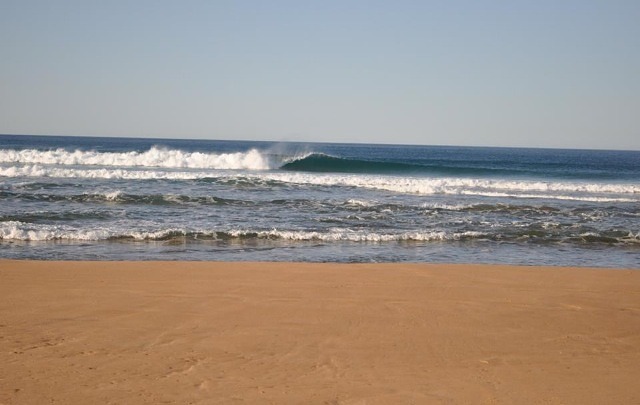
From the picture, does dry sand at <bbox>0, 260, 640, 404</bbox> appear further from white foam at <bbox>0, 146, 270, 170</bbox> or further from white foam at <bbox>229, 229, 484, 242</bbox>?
white foam at <bbox>0, 146, 270, 170</bbox>

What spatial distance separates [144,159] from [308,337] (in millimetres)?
32899

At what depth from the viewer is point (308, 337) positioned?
5.95 m

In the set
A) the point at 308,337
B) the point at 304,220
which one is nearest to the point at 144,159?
the point at 304,220

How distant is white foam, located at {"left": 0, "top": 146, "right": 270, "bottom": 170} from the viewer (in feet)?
117

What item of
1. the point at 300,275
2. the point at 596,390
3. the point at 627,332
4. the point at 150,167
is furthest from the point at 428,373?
the point at 150,167

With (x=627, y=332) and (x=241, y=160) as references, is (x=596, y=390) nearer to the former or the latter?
(x=627, y=332)

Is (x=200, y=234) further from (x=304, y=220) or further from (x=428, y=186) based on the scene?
(x=428, y=186)

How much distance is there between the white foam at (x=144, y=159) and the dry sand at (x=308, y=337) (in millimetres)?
27629

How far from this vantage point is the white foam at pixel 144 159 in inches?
1401

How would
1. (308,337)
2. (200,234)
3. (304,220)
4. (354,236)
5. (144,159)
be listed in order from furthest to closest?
(144,159)
(304,220)
(354,236)
(200,234)
(308,337)

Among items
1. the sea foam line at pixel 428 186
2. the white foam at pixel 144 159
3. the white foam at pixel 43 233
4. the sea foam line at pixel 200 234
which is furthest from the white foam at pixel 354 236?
the white foam at pixel 144 159

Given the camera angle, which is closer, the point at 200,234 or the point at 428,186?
the point at 200,234

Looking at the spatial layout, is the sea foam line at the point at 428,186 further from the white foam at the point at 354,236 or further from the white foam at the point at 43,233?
the white foam at the point at 43,233

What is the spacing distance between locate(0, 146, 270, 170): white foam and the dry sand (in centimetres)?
2763
